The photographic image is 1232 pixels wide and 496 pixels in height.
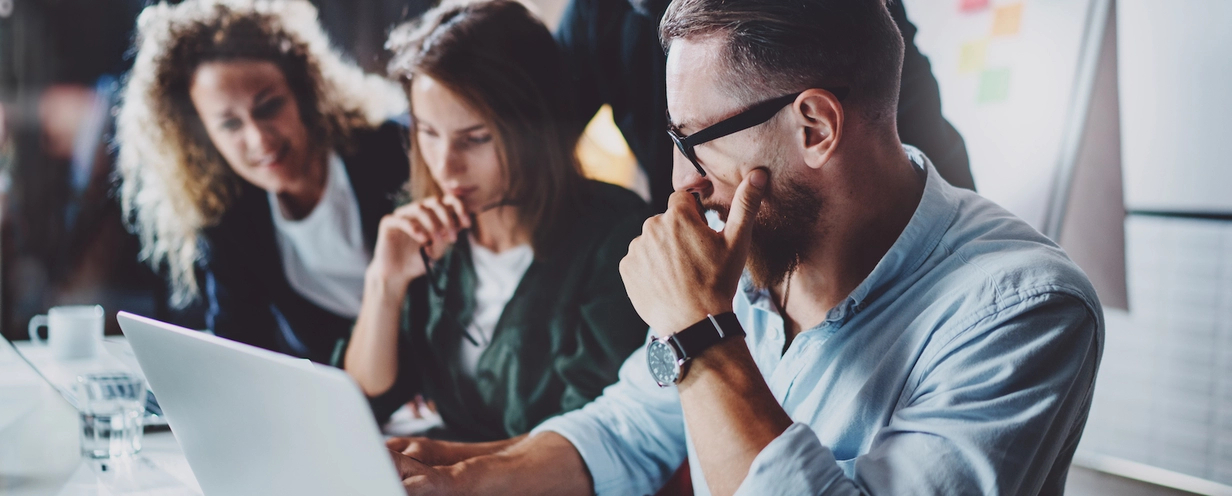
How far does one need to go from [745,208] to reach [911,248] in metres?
0.25

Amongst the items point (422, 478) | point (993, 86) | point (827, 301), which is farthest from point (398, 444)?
point (993, 86)

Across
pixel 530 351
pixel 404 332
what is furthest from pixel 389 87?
pixel 530 351

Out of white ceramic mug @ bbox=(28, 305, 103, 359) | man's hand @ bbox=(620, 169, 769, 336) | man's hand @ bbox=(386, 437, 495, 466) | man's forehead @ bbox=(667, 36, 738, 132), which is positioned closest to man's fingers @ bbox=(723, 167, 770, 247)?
man's hand @ bbox=(620, 169, 769, 336)

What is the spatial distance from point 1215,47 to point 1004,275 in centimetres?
67

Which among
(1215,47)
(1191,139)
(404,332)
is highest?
(1215,47)

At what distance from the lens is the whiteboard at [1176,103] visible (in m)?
1.27

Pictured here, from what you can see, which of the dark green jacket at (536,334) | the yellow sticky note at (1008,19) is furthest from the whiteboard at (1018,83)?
the dark green jacket at (536,334)

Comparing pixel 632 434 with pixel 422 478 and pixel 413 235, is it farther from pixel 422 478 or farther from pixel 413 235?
pixel 413 235

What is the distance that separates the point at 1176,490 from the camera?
53.0 inches

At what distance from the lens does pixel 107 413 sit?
1.39 m

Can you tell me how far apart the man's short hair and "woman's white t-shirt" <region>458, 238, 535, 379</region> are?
2.82 feet

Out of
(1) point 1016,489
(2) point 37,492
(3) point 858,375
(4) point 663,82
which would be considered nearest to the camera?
(1) point 1016,489

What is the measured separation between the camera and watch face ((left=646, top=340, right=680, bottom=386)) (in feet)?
3.34

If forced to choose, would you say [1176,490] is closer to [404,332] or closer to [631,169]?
[631,169]
